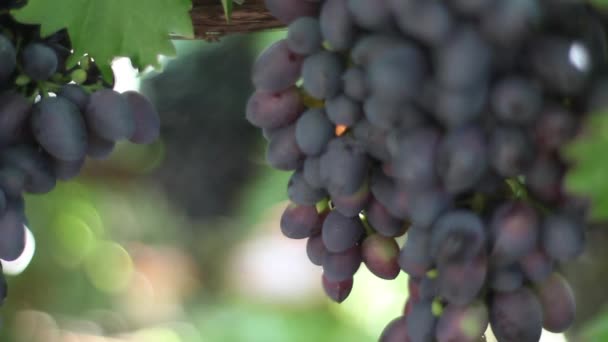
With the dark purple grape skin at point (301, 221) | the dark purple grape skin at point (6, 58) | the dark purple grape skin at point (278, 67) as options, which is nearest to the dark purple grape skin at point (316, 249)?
the dark purple grape skin at point (301, 221)

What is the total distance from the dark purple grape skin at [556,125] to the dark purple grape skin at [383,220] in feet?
0.38

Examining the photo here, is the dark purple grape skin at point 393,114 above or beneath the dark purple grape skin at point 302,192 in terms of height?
above

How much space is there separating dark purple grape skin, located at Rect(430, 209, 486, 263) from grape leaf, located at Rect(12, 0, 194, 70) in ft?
0.80

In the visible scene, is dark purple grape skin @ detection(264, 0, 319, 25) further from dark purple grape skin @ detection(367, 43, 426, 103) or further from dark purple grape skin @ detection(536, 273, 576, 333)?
dark purple grape skin @ detection(536, 273, 576, 333)

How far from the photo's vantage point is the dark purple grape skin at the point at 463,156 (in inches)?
13.2

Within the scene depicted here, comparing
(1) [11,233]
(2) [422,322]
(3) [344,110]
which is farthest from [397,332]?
(1) [11,233]

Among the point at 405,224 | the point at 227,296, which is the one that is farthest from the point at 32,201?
the point at 405,224

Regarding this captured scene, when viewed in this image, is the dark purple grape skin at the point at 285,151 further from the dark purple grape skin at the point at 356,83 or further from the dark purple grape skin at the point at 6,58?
the dark purple grape skin at the point at 6,58

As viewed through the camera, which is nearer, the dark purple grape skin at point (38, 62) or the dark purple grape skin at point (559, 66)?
the dark purple grape skin at point (559, 66)

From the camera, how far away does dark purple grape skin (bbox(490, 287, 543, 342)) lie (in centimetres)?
39

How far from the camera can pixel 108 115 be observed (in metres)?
0.48

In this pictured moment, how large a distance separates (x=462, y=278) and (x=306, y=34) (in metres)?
0.15

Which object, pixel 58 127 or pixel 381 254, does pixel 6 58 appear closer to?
pixel 58 127

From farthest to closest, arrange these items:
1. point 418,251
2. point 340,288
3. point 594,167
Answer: point 340,288, point 418,251, point 594,167
